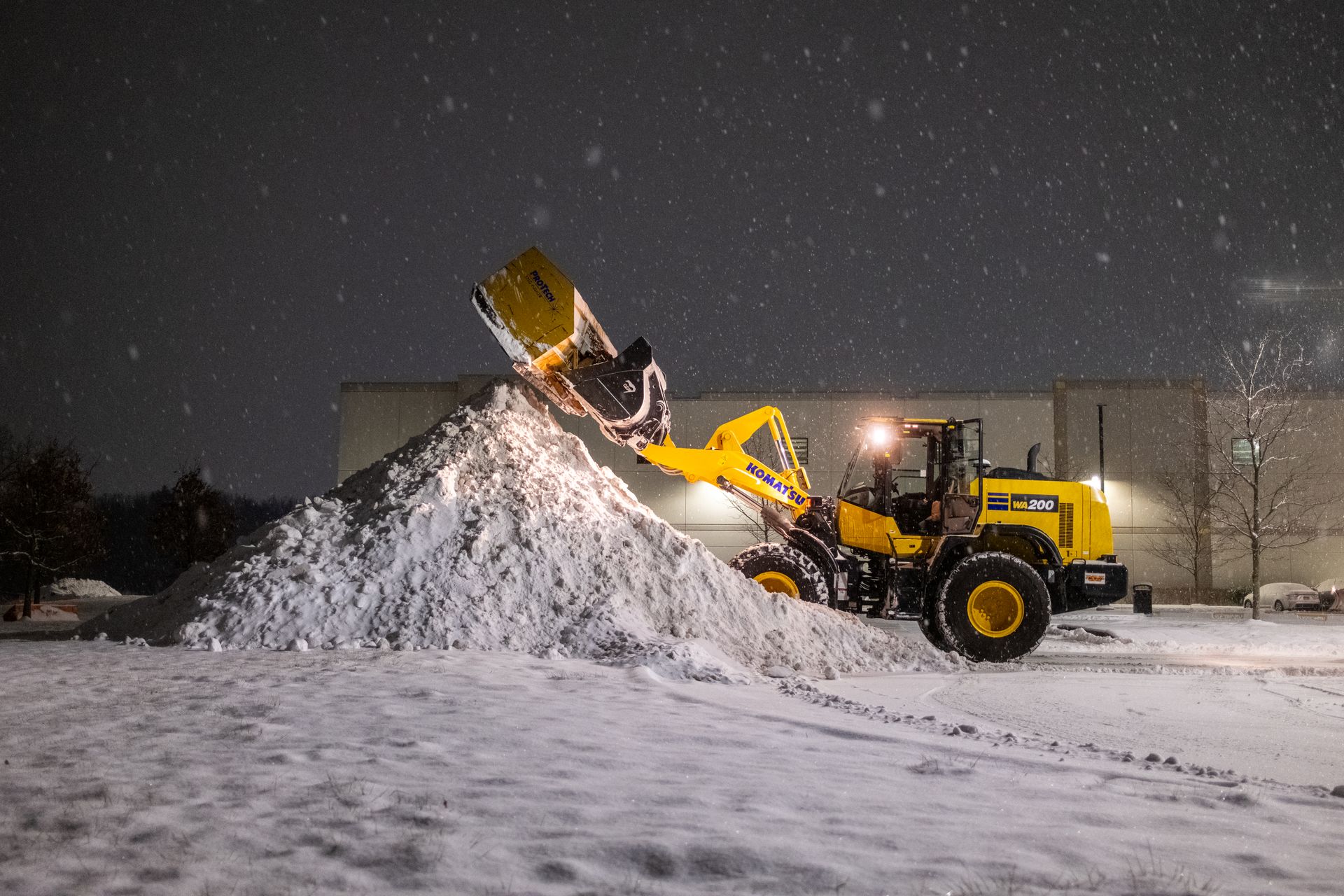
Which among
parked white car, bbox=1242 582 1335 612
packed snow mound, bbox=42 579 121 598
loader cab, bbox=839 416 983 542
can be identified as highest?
loader cab, bbox=839 416 983 542

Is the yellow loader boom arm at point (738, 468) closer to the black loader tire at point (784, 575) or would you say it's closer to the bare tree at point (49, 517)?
the black loader tire at point (784, 575)

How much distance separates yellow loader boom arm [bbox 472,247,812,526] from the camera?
37.5 ft

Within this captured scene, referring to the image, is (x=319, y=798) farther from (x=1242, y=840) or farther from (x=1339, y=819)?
(x=1339, y=819)

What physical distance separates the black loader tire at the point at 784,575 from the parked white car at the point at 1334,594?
21084 mm

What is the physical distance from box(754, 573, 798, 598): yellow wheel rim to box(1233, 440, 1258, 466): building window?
2157 cm

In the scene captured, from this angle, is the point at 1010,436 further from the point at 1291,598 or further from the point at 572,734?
the point at 572,734

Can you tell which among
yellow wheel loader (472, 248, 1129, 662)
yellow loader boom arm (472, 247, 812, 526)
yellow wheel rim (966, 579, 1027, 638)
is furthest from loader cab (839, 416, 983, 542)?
yellow loader boom arm (472, 247, 812, 526)

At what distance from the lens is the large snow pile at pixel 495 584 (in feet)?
29.8

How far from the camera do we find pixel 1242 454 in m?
28.7

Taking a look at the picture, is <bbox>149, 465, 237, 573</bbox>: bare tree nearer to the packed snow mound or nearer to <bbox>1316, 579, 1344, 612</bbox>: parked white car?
the packed snow mound

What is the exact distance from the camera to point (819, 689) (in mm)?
8398

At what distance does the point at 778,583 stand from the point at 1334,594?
73.6 ft

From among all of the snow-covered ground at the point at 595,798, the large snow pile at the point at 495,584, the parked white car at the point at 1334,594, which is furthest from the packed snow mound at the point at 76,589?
the parked white car at the point at 1334,594

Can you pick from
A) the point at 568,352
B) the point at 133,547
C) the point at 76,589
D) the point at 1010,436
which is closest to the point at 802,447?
the point at 1010,436
